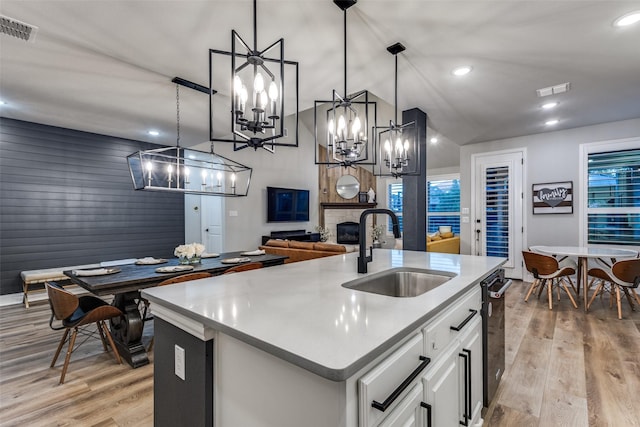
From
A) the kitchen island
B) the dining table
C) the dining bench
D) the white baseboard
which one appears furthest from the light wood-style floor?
the white baseboard

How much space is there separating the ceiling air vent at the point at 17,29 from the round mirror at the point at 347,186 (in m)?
6.90

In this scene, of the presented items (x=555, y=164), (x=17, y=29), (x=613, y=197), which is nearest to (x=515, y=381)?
(x=613, y=197)

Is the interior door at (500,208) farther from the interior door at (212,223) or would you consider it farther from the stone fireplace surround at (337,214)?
the interior door at (212,223)

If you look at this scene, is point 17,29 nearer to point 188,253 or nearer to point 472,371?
point 188,253

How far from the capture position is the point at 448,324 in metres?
1.27

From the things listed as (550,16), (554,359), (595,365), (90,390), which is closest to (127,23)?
(90,390)

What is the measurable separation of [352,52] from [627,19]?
199cm

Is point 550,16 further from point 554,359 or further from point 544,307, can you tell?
point 544,307

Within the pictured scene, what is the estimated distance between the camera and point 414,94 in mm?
3674

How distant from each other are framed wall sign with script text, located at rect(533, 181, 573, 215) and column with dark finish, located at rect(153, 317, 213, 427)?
19.2ft

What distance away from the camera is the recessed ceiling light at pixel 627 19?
2.12 m

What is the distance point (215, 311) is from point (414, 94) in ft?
11.5

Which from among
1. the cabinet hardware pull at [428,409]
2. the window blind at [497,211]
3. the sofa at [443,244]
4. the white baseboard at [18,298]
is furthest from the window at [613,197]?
the white baseboard at [18,298]

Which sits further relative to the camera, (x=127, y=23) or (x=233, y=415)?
(x=127, y=23)
